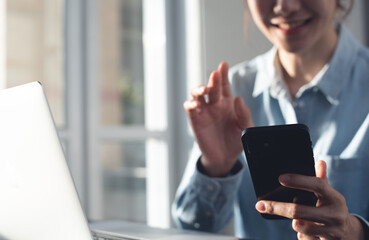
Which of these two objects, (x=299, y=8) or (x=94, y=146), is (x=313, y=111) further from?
(x=94, y=146)

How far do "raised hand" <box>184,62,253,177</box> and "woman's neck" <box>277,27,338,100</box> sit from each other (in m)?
0.25

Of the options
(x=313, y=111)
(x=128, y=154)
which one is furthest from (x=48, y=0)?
(x=313, y=111)

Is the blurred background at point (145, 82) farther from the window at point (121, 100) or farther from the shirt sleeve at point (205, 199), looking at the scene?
the shirt sleeve at point (205, 199)

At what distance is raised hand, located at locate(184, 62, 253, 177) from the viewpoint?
2.85ft

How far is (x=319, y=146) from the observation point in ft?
3.29

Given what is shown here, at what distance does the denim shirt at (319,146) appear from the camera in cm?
95

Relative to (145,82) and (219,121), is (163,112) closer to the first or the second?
(145,82)

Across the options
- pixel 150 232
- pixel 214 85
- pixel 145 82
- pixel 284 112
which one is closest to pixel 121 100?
pixel 145 82

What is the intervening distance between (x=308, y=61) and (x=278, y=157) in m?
0.53

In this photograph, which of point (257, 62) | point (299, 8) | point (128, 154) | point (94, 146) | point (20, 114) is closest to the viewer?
point (20, 114)

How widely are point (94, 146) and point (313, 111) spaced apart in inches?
35.5

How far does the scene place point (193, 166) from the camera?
1.01 m

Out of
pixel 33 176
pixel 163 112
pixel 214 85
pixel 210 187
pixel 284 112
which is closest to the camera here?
pixel 33 176

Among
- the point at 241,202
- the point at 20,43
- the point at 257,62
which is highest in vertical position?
the point at 20,43
